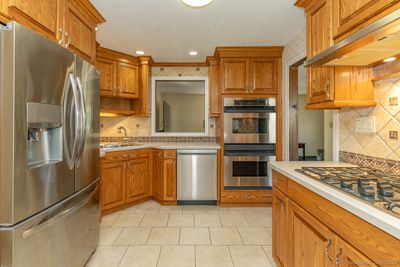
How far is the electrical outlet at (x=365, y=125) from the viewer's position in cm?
166

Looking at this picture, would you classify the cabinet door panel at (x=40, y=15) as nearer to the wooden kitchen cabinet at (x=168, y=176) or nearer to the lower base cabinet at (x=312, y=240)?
the lower base cabinet at (x=312, y=240)

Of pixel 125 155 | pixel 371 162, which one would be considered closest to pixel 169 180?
pixel 125 155

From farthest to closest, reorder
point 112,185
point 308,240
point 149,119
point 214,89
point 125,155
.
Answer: point 149,119 < point 214,89 < point 125,155 < point 112,185 < point 308,240

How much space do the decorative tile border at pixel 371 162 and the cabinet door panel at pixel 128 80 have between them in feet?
10.2

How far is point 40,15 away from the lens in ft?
4.97

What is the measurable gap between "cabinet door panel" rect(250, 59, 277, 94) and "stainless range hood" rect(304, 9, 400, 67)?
73.0 inches

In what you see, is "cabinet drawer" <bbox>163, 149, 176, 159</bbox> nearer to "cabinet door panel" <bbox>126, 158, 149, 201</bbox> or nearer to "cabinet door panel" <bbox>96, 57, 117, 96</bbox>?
"cabinet door panel" <bbox>126, 158, 149, 201</bbox>

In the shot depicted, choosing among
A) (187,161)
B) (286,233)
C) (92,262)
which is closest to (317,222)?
(286,233)

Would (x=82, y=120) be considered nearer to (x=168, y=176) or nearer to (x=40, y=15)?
(x=40, y=15)

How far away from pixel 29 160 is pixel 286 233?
5.58ft

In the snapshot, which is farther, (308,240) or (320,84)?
(320,84)

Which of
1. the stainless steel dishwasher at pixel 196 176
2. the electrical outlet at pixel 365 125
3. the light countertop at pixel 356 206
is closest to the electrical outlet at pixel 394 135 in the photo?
the electrical outlet at pixel 365 125

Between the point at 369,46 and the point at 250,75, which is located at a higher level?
the point at 250,75

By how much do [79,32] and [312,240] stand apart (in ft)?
7.82
